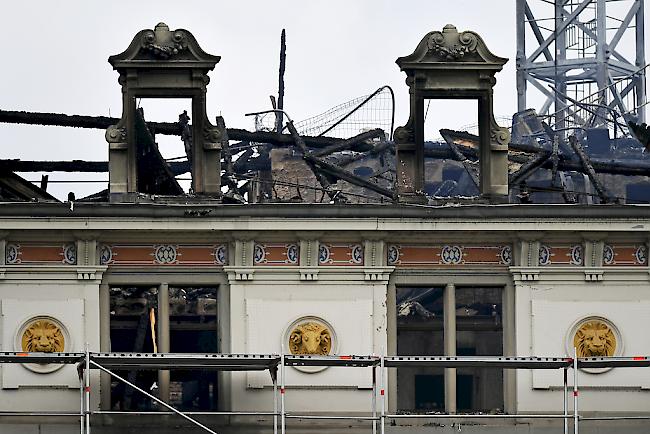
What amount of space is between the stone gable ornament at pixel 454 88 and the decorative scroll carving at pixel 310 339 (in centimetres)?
325

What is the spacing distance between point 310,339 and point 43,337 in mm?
5252

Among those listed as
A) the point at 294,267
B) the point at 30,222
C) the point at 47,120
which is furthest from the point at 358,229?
the point at 47,120

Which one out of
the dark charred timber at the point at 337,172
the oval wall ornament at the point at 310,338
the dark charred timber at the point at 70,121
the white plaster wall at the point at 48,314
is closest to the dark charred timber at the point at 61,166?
the dark charred timber at the point at 70,121

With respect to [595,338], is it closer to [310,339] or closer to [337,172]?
[310,339]

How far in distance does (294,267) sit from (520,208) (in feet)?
15.1

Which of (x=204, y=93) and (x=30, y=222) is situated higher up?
(x=204, y=93)

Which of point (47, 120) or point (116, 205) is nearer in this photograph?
point (116, 205)

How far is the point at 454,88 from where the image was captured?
41.0 meters

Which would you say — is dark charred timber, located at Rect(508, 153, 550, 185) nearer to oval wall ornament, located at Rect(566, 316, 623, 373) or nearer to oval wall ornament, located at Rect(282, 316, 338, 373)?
oval wall ornament, located at Rect(566, 316, 623, 373)

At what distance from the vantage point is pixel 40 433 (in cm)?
3900

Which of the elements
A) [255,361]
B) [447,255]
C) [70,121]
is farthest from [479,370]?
[70,121]

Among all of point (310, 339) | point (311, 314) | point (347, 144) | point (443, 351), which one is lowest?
point (443, 351)

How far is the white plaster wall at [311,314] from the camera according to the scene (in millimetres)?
39344

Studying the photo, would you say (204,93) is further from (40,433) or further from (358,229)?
(40,433)
